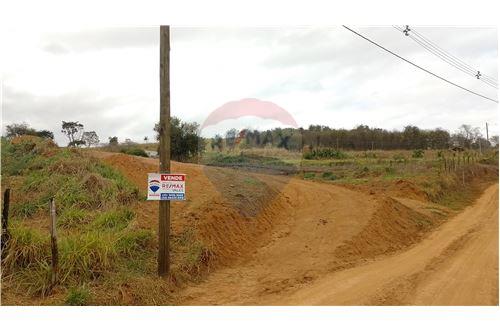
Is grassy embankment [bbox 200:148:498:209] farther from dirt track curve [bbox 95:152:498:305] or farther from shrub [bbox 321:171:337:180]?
dirt track curve [bbox 95:152:498:305]

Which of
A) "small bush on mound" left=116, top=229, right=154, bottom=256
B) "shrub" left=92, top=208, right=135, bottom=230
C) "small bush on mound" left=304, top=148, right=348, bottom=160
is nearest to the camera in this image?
"small bush on mound" left=116, top=229, right=154, bottom=256

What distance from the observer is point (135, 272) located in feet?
25.2

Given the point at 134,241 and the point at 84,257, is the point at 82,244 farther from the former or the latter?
the point at 134,241

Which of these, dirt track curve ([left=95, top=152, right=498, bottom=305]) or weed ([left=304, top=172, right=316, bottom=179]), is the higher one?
weed ([left=304, top=172, right=316, bottom=179])

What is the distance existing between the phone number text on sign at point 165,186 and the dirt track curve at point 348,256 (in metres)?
1.67

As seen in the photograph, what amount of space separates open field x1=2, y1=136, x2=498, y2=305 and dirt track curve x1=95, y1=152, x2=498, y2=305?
3 cm

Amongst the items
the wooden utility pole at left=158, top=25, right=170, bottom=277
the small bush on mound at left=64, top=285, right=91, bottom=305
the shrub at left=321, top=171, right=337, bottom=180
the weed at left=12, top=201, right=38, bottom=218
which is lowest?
the small bush on mound at left=64, top=285, right=91, bottom=305

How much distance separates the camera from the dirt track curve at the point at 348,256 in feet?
24.0

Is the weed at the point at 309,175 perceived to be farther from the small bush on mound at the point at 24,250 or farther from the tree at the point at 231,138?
the small bush on mound at the point at 24,250

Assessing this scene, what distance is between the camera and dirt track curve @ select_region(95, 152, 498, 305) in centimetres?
733

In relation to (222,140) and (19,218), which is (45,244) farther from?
(222,140)

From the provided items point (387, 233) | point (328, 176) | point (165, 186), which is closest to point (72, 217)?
point (165, 186)

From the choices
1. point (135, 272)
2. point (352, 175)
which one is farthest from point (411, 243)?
point (352, 175)

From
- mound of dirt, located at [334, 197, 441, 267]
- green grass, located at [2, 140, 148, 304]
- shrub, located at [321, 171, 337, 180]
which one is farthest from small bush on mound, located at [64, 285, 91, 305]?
shrub, located at [321, 171, 337, 180]
